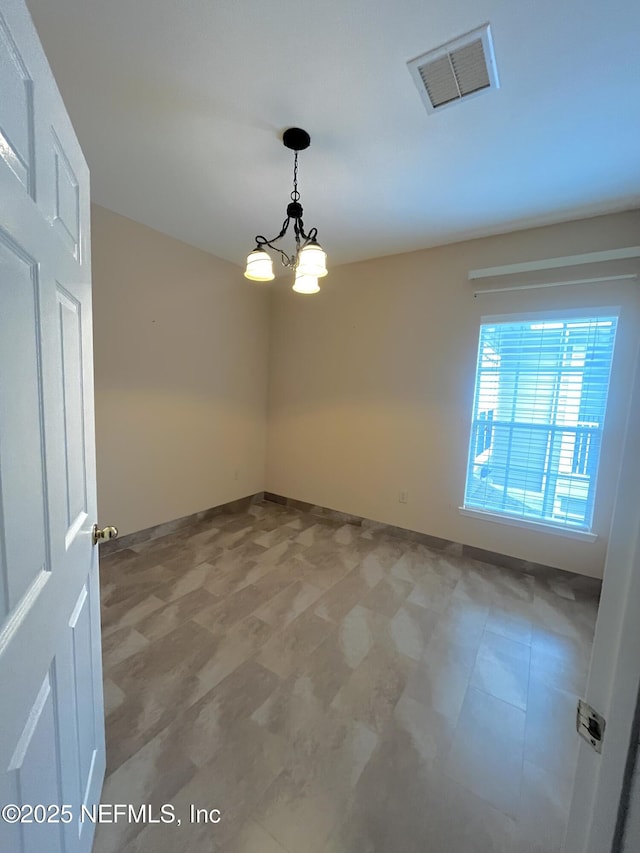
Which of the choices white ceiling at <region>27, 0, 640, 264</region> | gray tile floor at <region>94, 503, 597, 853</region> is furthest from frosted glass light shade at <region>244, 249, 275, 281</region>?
gray tile floor at <region>94, 503, 597, 853</region>

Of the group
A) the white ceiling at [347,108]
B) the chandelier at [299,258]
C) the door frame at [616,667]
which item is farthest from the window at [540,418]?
the door frame at [616,667]

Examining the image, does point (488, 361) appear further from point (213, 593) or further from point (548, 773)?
point (213, 593)

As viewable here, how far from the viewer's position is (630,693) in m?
0.49

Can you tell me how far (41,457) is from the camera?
695mm

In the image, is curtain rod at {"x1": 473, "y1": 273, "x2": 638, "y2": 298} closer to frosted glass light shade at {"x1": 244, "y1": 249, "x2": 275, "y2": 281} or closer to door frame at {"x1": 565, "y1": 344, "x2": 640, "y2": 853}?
frosted glass light shade at {"x1": 244, "y1": 249, "x2": 275, "y2": 281}

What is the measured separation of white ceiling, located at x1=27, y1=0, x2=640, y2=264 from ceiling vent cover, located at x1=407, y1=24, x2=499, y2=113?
4 cm

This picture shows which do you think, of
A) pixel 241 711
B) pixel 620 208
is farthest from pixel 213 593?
pixel 620 208

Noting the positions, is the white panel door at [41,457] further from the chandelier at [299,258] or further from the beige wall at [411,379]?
the beige wall at [411,379]

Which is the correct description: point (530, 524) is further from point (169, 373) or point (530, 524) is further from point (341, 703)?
point (169, 373)

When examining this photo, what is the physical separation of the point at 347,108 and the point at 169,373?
244 cm

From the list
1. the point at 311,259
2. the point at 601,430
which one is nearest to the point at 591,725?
the point at 311,259

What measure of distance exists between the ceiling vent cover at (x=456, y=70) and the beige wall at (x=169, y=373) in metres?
2.42

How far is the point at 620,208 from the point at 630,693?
3.05m

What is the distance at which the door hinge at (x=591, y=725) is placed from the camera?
0.55 meters
